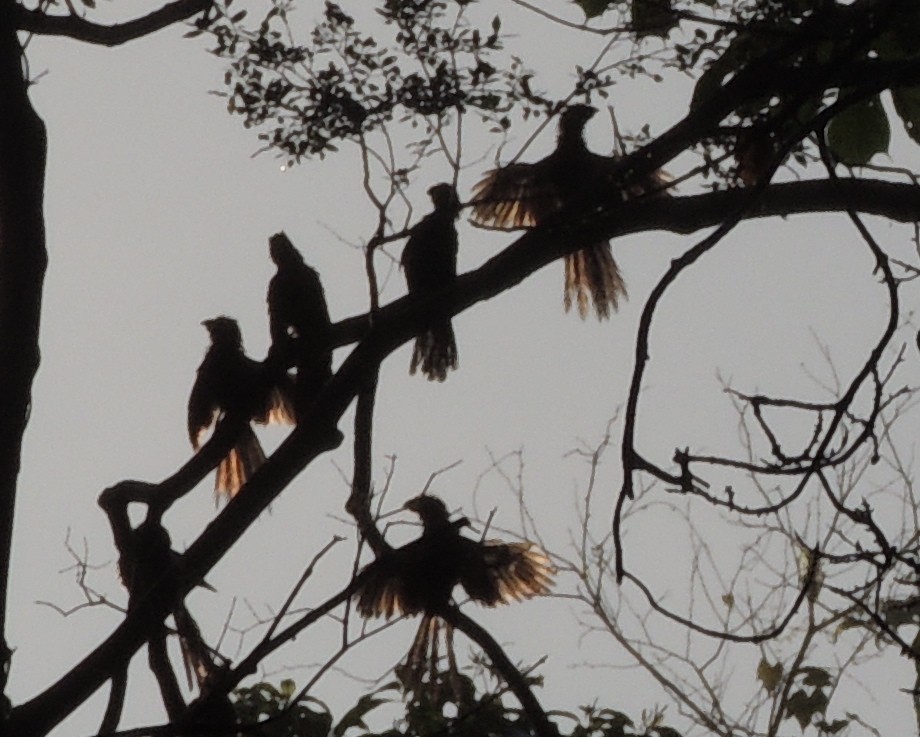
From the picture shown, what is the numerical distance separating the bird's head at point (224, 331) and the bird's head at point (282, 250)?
0.35m

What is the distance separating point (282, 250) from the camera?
5.34 m

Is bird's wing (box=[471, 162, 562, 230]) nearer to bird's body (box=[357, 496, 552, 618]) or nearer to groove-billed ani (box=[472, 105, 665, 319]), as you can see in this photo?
groove-billed ani (box=[472, 105, 665, 319])

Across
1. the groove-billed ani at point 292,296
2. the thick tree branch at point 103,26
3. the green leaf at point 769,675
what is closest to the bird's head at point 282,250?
the groove-billed ani at point 292,296

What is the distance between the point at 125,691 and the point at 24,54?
141 centimetres

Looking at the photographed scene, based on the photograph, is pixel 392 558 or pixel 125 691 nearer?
pixel 392 558

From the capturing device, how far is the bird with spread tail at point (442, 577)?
15.1 ft

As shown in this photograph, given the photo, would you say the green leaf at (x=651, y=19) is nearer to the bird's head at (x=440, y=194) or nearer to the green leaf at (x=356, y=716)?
the green leaf at (x=356, y=716)

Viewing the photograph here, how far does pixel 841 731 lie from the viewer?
4.93 metres

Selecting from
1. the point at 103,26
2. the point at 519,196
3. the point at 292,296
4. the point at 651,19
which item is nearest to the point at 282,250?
the point at 292,296

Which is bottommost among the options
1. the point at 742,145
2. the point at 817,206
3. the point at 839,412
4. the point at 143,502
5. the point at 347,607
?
the point at 347,607

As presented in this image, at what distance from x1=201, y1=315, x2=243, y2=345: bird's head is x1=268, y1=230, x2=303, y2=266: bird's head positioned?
1.16ft

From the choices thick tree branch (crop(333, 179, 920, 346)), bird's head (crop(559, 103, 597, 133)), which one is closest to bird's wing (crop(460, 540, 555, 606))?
bird's head (crop(559, 103, 597, 133))

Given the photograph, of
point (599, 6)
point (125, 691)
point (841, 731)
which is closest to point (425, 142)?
point (599, 6)

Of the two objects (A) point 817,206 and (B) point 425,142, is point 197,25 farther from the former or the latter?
(A) point 817,206
